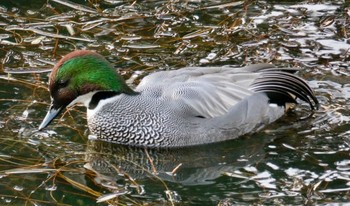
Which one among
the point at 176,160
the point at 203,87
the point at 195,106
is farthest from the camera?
the point at 203,87

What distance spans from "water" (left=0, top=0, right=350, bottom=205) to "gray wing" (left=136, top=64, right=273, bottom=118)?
35 cm

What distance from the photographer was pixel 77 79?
8.27 metres

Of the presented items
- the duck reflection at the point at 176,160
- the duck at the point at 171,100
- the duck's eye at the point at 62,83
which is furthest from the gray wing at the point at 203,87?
the duck's eye at the point at 62,83

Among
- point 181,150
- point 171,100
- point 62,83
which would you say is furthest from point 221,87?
point 62,83

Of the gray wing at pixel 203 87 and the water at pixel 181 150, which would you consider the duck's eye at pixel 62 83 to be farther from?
the gray wing at pixel 203 87

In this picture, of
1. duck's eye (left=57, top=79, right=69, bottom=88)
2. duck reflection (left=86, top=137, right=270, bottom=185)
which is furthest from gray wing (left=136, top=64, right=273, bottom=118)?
duck's eye (left=57, top=79, right=69, bottom=88)

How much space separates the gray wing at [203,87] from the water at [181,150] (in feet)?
1.16

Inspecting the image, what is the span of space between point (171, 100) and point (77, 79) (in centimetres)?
82

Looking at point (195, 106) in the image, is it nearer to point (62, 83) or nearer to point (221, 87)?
point (221, 87)

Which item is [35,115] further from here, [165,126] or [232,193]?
[232,193]

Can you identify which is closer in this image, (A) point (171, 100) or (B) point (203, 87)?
(A) point (171, 100)

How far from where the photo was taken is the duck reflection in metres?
7.85

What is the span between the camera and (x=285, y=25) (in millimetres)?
10516

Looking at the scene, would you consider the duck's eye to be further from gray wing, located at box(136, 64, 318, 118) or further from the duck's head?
gray wing, located at box(136, 64, 318, 118)
